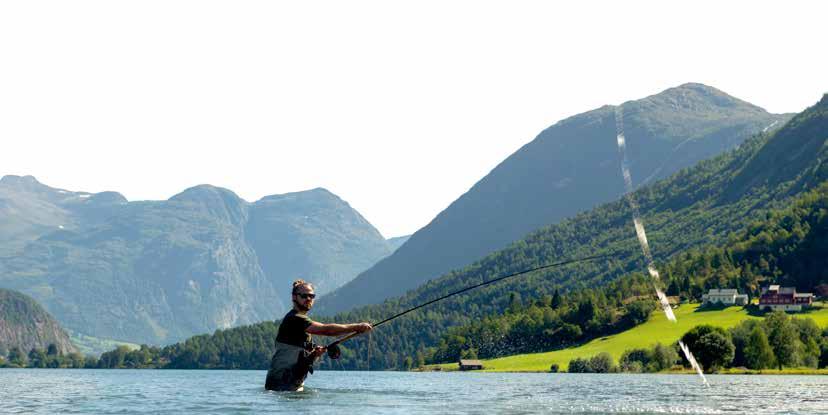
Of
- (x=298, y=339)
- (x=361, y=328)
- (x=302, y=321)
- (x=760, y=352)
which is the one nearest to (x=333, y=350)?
(x=298, y=339)

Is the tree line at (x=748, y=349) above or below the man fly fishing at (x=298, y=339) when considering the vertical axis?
above

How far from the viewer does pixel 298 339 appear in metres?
39.8

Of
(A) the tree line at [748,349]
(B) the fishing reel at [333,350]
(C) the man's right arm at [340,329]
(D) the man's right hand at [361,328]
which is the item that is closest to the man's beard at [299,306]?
(C) the man's right arm at [340,329]

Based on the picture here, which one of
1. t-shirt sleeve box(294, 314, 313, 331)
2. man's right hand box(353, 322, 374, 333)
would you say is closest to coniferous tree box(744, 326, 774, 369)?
t-shirt sleeve box(294, 314, 313, 331)

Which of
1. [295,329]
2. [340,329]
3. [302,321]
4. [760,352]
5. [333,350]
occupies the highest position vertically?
[760,352]

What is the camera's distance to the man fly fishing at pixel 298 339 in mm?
38594

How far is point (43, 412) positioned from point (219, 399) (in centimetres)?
879

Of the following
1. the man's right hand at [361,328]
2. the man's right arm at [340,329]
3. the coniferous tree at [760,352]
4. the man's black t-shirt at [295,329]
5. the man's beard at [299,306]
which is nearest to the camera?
the man's right arm at [340,329]

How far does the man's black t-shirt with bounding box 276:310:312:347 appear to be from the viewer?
129 ft

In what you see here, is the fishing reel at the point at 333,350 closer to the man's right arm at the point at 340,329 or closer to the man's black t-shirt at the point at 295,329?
the man's black t-shirt at the point at 295,329

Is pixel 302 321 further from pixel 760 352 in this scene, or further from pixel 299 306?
pixel 760 352

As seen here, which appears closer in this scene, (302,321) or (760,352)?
(302,321)

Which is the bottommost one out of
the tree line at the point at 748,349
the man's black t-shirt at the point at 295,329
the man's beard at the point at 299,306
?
the man's black t-shirt at the point at 295,329

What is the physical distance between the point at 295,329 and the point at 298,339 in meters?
0.48
